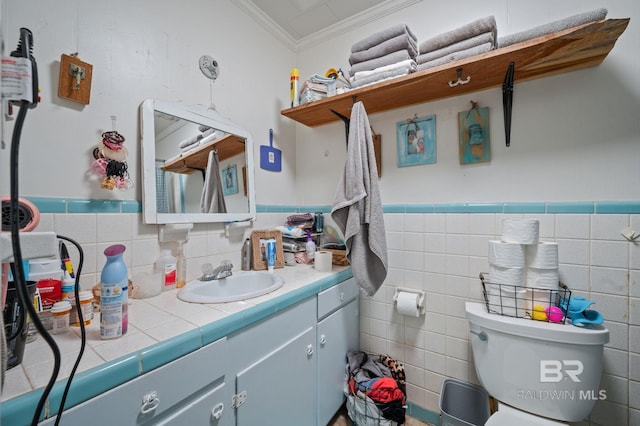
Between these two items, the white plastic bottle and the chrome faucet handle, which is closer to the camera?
the white plastic bottle

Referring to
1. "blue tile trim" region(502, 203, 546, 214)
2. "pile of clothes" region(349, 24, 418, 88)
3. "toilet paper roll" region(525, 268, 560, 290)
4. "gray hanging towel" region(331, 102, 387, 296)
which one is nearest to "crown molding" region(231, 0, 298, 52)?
"pile of clothes" region(349, 24, 418, 88)

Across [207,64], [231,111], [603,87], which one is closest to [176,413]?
[231,111]

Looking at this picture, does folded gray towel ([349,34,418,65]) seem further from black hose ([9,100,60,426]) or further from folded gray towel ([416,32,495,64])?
black hose ([9,100,60,426])

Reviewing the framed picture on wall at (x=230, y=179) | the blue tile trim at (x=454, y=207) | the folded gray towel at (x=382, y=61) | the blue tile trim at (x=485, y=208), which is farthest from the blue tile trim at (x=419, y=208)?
the framed picture on wall at (x=230, y=179)

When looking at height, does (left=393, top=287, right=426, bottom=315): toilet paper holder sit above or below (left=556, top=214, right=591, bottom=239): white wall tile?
below

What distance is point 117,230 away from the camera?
3.25 feet

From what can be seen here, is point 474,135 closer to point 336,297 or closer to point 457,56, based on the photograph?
point 457,56

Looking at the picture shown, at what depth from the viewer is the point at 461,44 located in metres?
1.12

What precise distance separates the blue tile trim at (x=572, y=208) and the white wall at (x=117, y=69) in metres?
1.59

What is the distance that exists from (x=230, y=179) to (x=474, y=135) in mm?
1304

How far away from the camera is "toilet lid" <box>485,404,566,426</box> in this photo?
88 centimetres

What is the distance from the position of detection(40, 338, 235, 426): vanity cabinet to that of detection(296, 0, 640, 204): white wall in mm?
1223

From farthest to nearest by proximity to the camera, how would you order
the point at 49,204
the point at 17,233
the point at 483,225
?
the point at 483,225, the point at 49,204, the point at 17,233

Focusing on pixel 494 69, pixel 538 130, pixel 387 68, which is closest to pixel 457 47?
pixel 494 69
